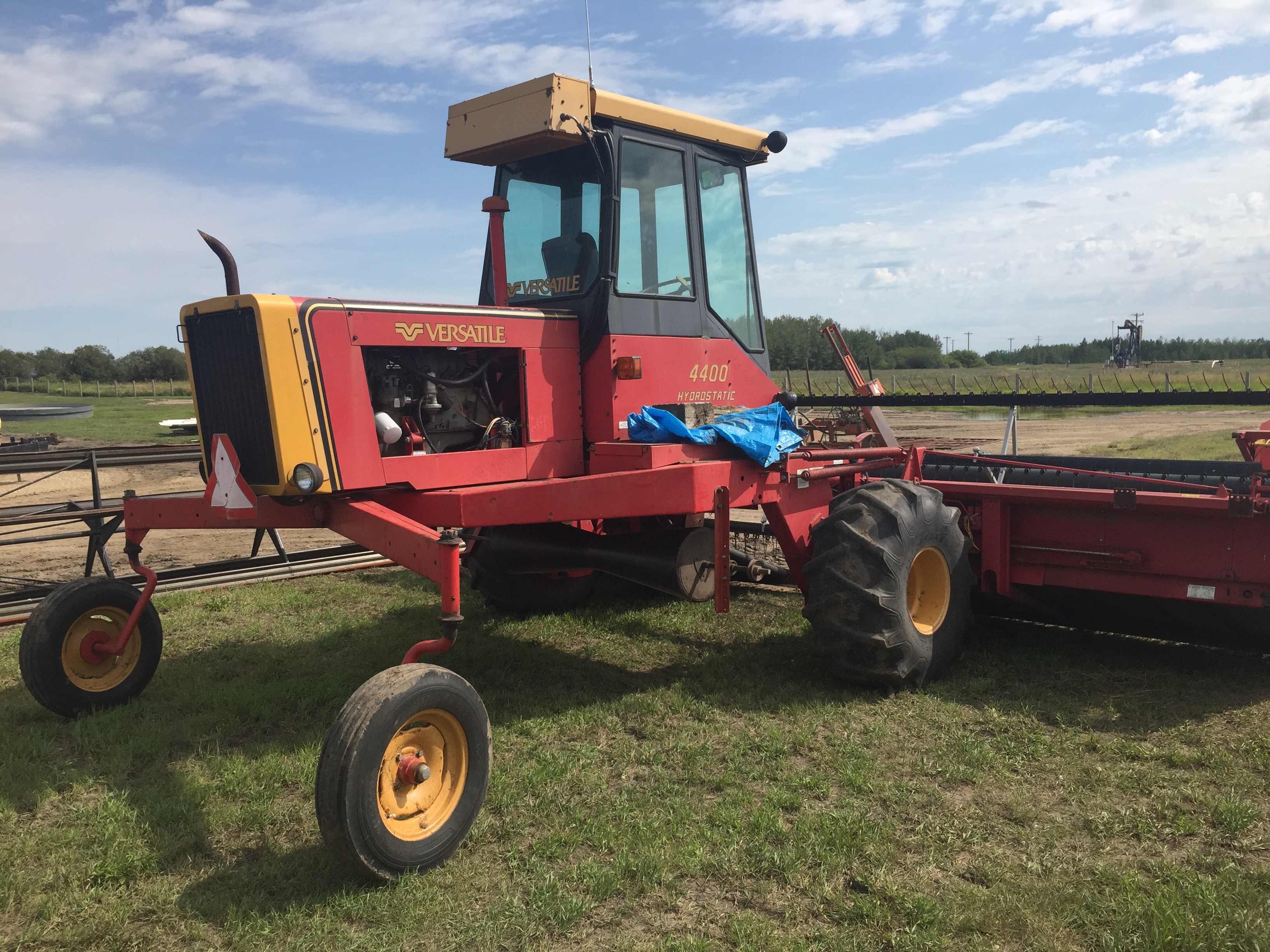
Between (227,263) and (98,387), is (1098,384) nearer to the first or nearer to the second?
(227,263)

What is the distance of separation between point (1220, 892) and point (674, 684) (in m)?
2.86

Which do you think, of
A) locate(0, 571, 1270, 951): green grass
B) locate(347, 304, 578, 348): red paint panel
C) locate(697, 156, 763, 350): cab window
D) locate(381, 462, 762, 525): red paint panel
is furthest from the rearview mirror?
locate(0, 571, 1270, 951): green grass

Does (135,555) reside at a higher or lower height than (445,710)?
higher

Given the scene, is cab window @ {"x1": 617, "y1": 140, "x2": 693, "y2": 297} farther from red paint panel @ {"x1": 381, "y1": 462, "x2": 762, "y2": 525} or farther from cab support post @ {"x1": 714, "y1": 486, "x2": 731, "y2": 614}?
cab support post @ {"x1": 714, "y1": 486, "x2": 731, "y2": 614}

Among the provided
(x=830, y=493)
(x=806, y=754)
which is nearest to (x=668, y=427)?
(x=830, y=493)

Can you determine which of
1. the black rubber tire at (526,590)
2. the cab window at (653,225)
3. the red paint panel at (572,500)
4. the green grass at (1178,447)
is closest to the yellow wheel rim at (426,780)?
the red paint panel at (572,500)

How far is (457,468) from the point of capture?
490 centimetres

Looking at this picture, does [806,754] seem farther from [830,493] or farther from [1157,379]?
[1157,379]

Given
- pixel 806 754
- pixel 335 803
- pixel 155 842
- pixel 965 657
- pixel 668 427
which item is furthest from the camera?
pixel 965 657

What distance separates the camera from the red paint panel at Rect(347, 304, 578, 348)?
14.9ft

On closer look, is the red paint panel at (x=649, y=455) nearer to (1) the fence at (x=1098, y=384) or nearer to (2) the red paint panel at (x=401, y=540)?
(2) the red paint panel at (x=401, y=540)

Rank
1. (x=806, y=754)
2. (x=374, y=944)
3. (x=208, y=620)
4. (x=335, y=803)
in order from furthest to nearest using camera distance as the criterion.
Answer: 1. (x=208, y=620)
2. (x=806, y=754)
3. (x=335, y=803)
4. (x=374, y=944)

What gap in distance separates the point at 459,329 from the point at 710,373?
1.71m

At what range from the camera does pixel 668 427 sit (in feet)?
17.0
